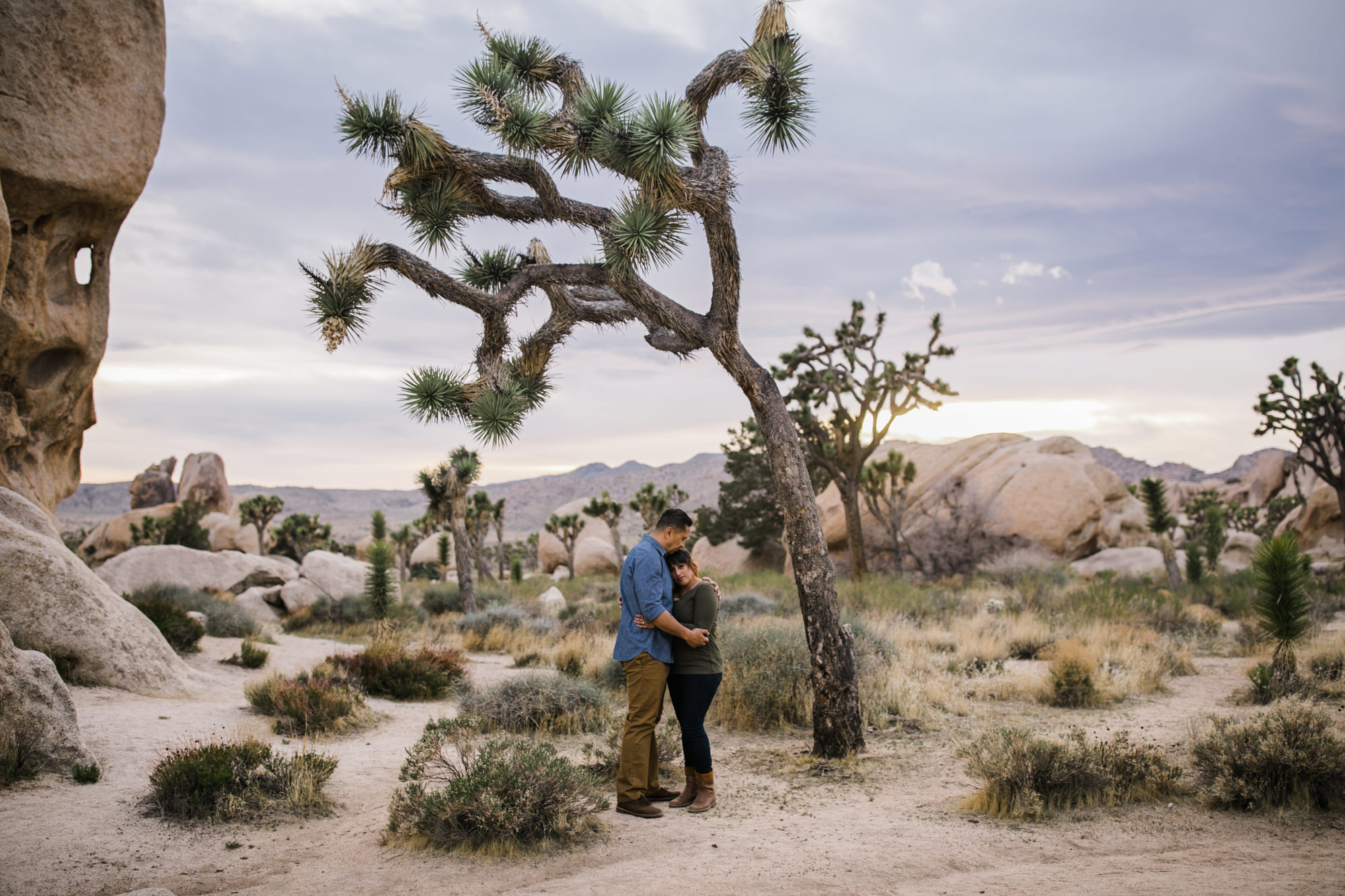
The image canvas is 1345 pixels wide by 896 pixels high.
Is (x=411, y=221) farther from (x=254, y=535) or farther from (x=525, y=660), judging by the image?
(x=254, y=535)

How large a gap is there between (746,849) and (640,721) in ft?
3.50

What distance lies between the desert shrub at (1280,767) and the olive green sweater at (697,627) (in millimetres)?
3588

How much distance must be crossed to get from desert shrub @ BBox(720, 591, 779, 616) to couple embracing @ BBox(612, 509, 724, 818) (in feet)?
29.5

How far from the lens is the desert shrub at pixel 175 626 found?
12.3 m

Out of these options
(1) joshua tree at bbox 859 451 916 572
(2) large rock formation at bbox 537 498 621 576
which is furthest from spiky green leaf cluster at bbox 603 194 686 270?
(2) large rock formation at bbox 537 498 621 576

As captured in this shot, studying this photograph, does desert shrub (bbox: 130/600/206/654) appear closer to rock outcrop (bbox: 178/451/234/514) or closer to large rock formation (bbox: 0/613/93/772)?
large rock formation (bbox: 0/613/93/772)

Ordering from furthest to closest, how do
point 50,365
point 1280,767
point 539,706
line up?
point 50,365, point 539,706, point 1280,767

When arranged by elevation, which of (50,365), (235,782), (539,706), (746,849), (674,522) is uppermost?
(50,365)

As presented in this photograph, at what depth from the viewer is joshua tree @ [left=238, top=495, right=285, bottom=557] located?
40.2m

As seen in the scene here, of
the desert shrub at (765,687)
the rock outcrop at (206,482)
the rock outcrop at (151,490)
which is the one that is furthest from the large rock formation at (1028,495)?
the rock outcrop at (151,490)

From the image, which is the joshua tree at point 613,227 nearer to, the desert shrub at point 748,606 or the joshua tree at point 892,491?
the desert shrub at point 748,606

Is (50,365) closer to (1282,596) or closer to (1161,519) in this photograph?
(1282,596)

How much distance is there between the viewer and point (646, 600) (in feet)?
17.4

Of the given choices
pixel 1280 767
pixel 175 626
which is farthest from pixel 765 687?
pixel 175 626
